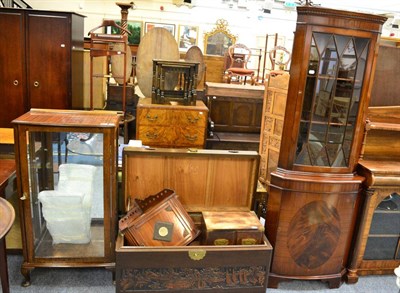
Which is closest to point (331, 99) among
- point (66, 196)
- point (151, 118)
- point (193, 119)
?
point (193, 119)

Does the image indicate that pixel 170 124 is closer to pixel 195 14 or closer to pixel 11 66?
pixel 11 66

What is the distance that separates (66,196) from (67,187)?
0.15 meters

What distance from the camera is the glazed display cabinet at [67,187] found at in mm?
2148

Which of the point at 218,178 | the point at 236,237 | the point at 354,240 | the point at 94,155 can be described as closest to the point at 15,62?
the point at 94,155

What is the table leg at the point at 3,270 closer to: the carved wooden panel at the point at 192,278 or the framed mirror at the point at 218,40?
the carved wooden panel at the point at 192,278

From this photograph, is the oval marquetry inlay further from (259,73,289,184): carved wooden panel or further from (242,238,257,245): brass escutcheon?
(259,73,289,184): carved wooden panel

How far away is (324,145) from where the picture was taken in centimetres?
237

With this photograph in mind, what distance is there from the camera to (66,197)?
7.75ft

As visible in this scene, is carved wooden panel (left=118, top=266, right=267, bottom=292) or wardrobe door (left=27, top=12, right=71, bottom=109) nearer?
carved wooden panel (left=118, top=266, right=267, bottom=292)

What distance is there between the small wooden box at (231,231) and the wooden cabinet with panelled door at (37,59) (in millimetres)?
3553

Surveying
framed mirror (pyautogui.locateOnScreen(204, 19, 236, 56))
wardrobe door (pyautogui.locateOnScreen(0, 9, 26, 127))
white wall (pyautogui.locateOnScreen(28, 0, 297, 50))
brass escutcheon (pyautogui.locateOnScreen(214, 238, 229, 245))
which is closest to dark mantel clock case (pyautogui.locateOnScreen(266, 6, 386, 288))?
brass escutcheon (pyautogui.locateOnScreen(214, 238, 229, 245))

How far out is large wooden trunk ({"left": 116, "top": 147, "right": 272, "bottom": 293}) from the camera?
2.15 metres

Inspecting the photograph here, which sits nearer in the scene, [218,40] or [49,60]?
[49,60]

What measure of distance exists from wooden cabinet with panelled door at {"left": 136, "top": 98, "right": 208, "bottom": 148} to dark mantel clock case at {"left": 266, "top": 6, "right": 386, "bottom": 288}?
1.52 meters
